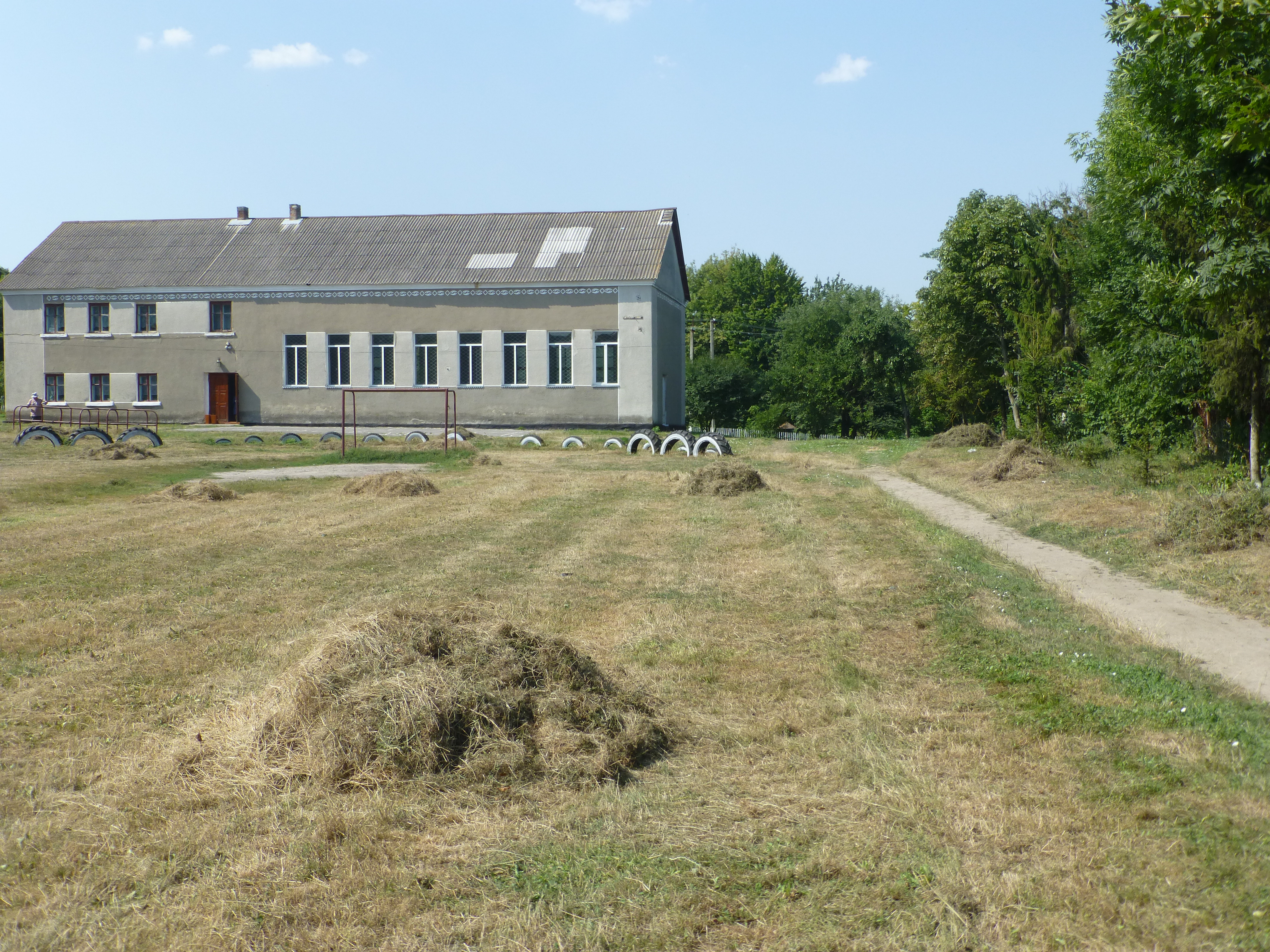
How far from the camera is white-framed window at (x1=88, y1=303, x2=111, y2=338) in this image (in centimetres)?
4650

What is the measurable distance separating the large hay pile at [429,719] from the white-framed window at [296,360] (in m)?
41.2

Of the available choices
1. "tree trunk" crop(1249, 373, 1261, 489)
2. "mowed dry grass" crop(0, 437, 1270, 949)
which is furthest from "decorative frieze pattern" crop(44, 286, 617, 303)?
"mowed dry grass" crop(0, 437, 1270, 949)

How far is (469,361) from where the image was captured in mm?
43562

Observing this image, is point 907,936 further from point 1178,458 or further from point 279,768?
point 1178,458

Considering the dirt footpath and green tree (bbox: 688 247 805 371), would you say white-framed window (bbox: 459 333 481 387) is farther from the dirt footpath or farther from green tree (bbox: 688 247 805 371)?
green tree (bbox: 688 247 805 371)

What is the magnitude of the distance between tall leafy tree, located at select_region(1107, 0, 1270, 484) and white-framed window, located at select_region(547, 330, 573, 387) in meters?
26.0

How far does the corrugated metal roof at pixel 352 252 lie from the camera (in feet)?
142

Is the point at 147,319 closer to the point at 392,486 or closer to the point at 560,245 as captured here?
the point at 560,245

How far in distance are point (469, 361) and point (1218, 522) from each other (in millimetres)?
35378

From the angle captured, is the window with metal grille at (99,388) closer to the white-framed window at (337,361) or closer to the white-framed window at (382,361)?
the white-framed window at (337,361)

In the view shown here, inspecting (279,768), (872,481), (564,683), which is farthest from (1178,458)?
(279,768)

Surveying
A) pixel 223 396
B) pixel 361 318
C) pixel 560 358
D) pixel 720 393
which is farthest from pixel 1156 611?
pixel 720 393

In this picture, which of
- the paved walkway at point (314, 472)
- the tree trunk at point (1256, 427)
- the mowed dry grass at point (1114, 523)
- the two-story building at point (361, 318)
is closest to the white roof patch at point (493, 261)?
the two-story building at point (361, 318)

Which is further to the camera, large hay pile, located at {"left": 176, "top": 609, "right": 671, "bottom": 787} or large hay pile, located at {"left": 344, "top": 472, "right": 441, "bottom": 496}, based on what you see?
large hay pile, located at {"left": 344, "top": 472, "right": 441, "bottom": 496}
